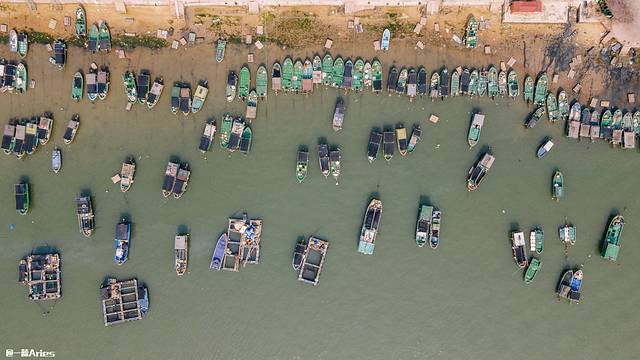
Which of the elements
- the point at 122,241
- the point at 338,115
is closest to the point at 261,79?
the point at 338,115

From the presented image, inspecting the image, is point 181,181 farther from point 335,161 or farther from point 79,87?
point 335,161

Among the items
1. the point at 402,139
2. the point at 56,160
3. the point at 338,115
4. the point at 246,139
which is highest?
the point at 338,115

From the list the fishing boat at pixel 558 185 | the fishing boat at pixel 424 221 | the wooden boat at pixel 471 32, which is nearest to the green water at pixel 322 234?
the fishing boat at pixel 558 185

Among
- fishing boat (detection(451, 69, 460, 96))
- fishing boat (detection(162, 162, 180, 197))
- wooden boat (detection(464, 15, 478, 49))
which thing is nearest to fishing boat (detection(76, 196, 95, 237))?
fishing boat (detection(162, 162, 180, 197))

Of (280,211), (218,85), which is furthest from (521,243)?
(218,85)

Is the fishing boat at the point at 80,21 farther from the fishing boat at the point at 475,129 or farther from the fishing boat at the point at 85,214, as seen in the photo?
the fishing boat at the point at 475,129

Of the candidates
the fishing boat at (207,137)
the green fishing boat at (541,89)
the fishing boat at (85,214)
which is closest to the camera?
the fishing boat at (85,214)

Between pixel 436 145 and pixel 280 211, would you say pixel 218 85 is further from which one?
pixel 436 145
